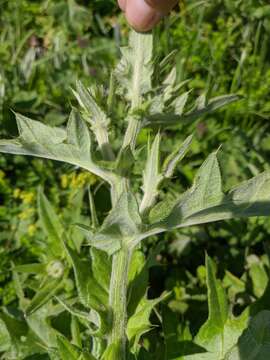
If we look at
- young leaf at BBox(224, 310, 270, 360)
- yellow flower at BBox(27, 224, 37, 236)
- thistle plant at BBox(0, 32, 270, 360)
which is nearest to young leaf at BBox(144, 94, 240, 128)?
thistle plant at BBox(0, 32, 270, 360)

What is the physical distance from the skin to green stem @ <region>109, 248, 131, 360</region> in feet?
2.11

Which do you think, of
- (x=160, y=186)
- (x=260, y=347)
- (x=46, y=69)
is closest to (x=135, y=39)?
(x=160, y=186)

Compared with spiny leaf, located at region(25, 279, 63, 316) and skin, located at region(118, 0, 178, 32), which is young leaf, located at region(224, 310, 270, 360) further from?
skin, located at region(118, 0, 178, 32)

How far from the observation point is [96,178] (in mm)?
2477

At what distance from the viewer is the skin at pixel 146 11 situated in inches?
42.7

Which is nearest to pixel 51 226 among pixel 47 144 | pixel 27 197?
pixel 27 197

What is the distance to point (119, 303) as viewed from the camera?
149cm

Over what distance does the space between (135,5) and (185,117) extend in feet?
1.32

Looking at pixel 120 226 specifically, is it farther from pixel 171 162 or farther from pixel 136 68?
pixel 136 68

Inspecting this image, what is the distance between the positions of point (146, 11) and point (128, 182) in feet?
1.55

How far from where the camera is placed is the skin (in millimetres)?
1085

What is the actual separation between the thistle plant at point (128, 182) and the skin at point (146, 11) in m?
0.10

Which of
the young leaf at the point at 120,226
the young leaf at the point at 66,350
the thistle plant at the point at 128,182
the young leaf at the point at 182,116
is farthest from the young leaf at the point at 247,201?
the young leaf at the point at 66,350

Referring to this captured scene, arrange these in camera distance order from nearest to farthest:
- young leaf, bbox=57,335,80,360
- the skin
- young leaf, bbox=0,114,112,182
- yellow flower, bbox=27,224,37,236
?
the skin
young leaf, bbox=0,114,112,182
young leaf, bbox=57,335,80,360
yellow flower, bbox=27,224,37,236
